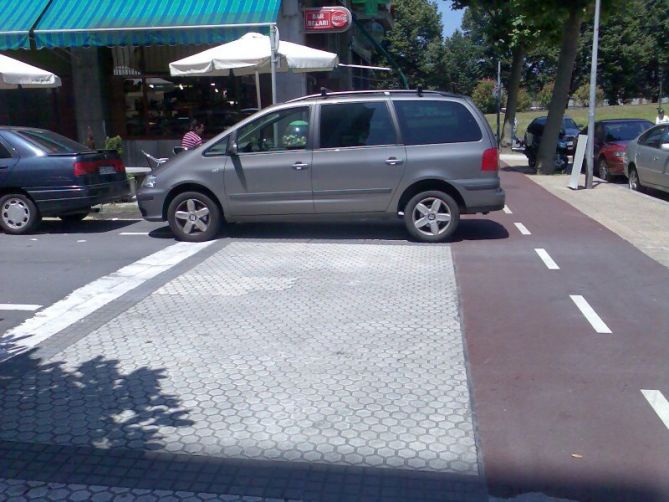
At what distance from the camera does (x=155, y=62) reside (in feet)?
62.1

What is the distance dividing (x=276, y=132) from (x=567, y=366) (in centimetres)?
600

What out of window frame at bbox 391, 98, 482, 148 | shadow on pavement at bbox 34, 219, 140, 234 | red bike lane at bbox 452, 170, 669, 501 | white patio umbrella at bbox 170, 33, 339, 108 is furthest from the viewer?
white patio umbrella at bbox 170, 33, 339, 108

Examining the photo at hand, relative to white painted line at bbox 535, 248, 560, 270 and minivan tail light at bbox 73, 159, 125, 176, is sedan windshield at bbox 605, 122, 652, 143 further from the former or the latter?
minivan tail light at bbox 73, 159, 125, 176

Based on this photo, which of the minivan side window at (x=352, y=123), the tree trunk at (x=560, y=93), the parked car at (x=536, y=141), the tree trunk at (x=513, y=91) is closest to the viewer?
the minivan side window at (x=352, y=123)

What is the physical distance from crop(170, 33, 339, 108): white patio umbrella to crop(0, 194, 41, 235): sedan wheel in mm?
4373

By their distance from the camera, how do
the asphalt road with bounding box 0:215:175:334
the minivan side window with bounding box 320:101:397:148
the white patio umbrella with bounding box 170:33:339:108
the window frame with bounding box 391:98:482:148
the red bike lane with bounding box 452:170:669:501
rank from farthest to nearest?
1. the white patio umbrella with bounding box 170:33:339:108
2. the minivan side window with bounding box 320:101:397:148
3. the window frame with bounding box 391:98:482:148
4. the asphalt road with bounding box 0:215:175:334
5. the red bike lane with bounding box 452:170:669:501

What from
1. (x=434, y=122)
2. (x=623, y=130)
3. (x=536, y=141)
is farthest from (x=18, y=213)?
(x=536, y=141)

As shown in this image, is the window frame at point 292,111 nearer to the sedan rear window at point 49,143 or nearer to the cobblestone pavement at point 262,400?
the sedan rear window at point 49,143

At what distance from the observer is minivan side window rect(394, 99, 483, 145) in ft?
33.6

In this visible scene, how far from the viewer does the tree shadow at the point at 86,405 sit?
458cm

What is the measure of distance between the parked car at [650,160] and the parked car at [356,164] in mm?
5836

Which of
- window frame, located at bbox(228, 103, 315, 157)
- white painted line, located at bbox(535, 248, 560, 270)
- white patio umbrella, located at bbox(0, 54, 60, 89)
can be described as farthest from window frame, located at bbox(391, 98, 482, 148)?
white patio umbrella, located at bbox(0, 54, 60, 89)

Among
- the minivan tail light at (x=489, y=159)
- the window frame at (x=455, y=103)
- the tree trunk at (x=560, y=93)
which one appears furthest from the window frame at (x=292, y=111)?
the tree trunk at (x=560, y=93)

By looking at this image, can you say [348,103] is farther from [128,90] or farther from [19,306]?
[128,90]
